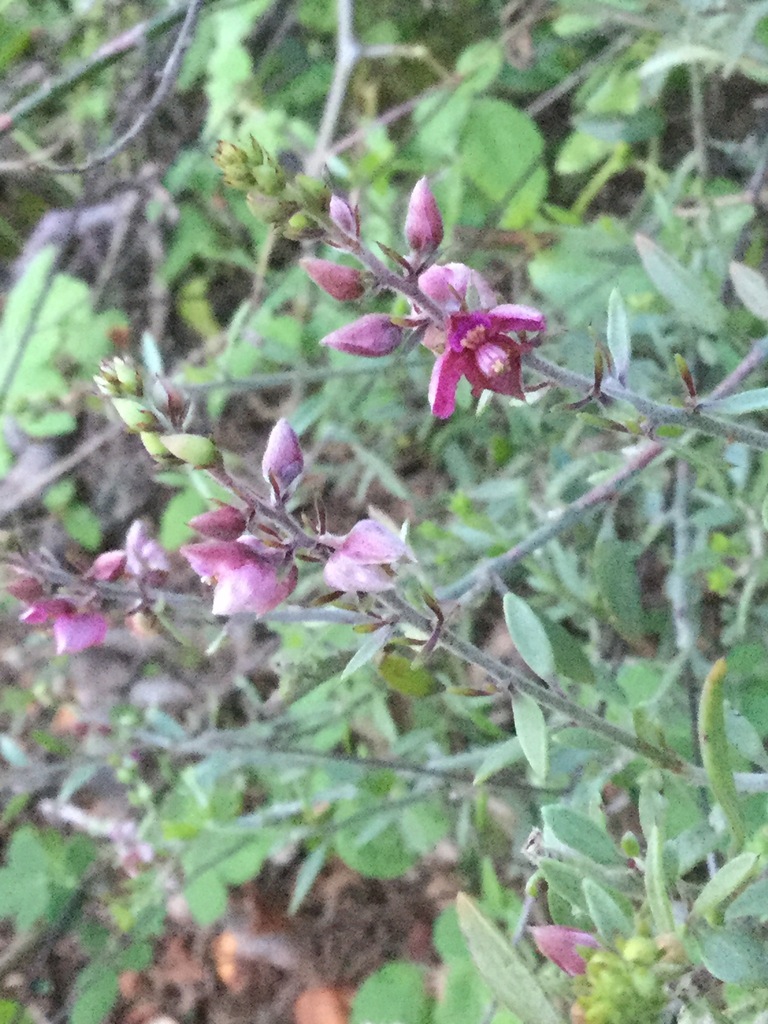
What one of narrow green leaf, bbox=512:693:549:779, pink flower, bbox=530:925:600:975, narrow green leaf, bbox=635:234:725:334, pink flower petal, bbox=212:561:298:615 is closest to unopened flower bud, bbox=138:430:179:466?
Result: pink flower petal, bbox=212:561:298:615

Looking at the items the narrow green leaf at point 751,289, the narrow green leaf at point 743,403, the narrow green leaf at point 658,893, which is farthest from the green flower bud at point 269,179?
the narrow green leaf at point 751,289

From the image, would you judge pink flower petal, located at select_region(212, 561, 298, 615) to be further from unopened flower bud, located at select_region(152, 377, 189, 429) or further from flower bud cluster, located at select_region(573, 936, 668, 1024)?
flower bud cluster, located at select_region(573, 936, 668, 1024)

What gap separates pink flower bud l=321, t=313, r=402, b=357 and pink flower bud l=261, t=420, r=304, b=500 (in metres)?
0.10

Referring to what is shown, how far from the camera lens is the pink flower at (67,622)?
112 cm

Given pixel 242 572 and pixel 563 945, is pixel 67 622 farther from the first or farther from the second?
pixel 563 945

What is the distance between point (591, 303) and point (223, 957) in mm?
2084

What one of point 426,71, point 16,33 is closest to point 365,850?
point 426,71

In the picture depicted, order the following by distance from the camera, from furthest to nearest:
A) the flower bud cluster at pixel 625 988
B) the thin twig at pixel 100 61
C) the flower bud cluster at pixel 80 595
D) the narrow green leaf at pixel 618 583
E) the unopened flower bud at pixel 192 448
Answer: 1. the thin twig at pixel 100 61
2. the narrow green leaf at pixel 618 583
3. the flower bud cluster at pixel 80 595
4. the unopened flower bud at pixel 192 448
5. the flower bud cluster at pixel 625 988

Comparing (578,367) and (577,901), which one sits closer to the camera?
(577,901)

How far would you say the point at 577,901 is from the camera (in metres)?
0.87

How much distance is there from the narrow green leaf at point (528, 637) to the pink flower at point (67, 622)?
1.70 ft

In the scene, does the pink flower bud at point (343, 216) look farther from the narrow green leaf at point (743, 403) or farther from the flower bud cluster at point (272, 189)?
the narrow green leaf at point (743, 403)

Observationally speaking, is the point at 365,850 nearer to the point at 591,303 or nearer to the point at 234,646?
the point at 234,646

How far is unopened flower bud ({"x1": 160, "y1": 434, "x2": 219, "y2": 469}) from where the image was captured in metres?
0.76
